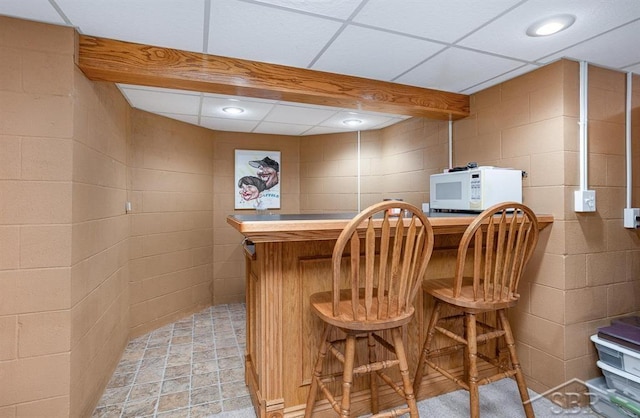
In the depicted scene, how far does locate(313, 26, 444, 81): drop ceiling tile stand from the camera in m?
1.81

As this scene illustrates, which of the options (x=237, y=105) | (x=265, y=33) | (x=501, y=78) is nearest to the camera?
(x=265, y=33)

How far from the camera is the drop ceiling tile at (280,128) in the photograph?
384cm

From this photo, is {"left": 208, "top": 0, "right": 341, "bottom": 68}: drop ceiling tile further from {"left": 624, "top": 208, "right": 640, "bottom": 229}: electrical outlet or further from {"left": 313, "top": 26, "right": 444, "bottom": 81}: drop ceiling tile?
{"left": 624, "top": 208, "right": 640, "bottom": 229}: electrical outlet

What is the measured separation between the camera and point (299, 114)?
3.35 m

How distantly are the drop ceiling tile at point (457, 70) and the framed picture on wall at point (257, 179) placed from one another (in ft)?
7.48

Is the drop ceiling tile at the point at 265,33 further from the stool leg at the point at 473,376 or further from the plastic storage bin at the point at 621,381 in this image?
the plastic storage bin at the point at 621,381

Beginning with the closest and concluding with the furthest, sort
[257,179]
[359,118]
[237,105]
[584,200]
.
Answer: [584,200], [237,105], [359,118], [257,179]

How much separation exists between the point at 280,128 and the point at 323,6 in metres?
2.52

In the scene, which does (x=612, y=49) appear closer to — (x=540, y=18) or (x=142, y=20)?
(x=540, y=18)

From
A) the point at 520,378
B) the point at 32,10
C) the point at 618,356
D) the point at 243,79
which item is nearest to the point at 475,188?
the point at 520,378

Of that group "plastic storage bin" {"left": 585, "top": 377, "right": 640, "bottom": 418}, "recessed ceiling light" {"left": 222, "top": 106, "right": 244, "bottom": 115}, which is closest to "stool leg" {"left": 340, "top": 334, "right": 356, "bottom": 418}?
"plastic storage bin" {"left": 585, "top": 377, "right": 640, "bottom": 418}

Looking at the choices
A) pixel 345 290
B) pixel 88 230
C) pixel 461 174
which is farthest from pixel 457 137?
pixel 88 230

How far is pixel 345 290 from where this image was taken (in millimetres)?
1811

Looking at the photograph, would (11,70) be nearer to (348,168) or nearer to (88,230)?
(88,230)
